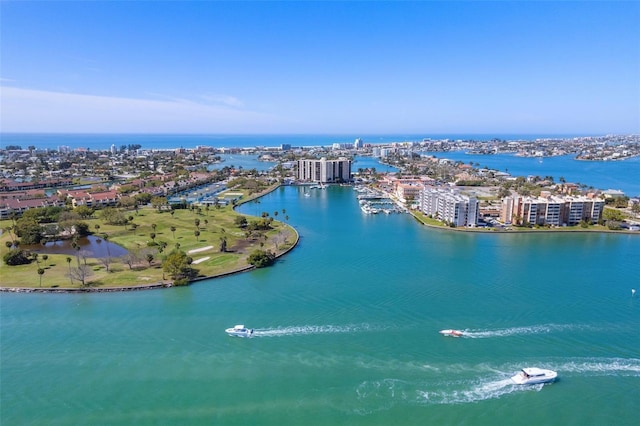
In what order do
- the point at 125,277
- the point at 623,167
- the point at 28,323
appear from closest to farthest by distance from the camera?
the point at 28,323, the point at 125,277, the point at 623,167

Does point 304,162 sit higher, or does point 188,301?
point 304,162

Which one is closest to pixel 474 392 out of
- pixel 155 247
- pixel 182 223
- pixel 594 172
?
pixel 155 247

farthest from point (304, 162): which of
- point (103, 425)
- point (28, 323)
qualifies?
point (103, 425)

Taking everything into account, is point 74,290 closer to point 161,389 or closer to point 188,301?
point 188,301

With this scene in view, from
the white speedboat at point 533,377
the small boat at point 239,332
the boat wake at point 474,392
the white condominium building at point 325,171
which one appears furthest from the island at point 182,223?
the white speedboat at point 533,377

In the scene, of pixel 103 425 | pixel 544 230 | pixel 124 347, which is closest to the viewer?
pixel 103 425

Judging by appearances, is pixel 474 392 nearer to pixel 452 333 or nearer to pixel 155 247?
pixel 452 333
